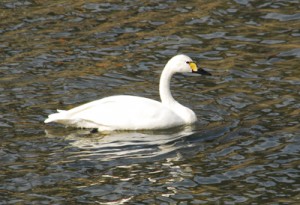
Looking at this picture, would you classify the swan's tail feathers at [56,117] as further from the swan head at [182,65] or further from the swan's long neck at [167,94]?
the swan head at [182,65]

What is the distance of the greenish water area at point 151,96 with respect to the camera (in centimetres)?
1102

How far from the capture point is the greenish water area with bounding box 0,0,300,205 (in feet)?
36.2

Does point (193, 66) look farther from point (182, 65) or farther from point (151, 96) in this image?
point (151, 96)

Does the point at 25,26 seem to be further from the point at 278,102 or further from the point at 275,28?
the point at 278,102

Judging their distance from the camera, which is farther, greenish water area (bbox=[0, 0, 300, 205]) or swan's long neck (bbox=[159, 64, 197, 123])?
swan's long neck (bbox=[159, 64, 197, 123])

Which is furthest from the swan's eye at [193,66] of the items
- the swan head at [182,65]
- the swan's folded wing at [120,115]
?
the swan's folded wing at [120,115]

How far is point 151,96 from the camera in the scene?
49.4 feet

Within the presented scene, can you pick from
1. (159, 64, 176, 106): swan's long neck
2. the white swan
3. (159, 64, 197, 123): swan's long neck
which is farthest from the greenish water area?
(159, 64, 176, 106): swan's long neck

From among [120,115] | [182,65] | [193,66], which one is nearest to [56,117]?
[120,115]

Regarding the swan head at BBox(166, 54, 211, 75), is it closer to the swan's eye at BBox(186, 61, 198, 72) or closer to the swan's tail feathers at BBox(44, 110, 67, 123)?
the swan's eye at BBox(186, 61, 198, 72)

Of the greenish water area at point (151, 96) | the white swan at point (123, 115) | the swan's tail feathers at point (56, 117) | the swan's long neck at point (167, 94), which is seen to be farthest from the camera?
the swan's long neck at point (167, 94)

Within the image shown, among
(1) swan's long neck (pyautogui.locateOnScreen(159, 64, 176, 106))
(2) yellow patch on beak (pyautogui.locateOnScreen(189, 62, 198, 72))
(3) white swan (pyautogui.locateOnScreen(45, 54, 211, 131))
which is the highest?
(2) yellow patch on beak (pyautogui.locateOnScreen(189, 62, 198, 72))

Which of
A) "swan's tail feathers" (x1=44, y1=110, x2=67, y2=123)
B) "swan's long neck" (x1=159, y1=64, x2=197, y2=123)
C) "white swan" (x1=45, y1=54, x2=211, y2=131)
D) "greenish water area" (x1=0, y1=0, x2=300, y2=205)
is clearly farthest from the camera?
"swan's long neck" (x1=159, y1=64, x2=197, y2=123)

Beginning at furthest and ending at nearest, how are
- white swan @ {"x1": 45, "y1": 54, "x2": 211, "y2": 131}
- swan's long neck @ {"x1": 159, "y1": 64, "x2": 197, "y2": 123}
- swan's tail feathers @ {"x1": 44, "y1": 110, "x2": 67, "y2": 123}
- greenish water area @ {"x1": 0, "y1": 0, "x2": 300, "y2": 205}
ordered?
swan's long neck @ {"x1": 159, "y1": 64, "x2": 197, "y2": 123}, white swan @ {"x1": 45, "y1": 54, "x2": 211, "y2": 131}, swan's tail feathers @ {"x1": 44, "y1": 110, "x2": 67, "y2": 123}, greenish water area @ {"x1": 0, "y1": 0, "x2": 300, "y2": 205}
